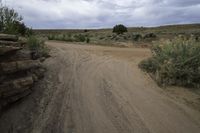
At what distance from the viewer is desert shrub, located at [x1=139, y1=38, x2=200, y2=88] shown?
1110 cm

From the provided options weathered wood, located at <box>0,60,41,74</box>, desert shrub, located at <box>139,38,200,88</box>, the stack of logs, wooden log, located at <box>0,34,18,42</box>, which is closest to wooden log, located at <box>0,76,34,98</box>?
the stack of logs

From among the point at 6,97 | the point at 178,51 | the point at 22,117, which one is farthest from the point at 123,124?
the point at 178,51

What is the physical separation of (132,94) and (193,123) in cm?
232

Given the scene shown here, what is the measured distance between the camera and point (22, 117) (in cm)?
793

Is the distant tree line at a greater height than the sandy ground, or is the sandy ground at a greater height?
the distant tree line

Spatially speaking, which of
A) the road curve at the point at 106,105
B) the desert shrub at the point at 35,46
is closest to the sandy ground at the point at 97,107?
the road curve at the point at 106,105

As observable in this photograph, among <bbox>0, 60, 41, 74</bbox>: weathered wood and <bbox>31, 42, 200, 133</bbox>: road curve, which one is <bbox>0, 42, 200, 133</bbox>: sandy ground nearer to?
<bbox>31, 42, 200, 133</bbox>: road curve

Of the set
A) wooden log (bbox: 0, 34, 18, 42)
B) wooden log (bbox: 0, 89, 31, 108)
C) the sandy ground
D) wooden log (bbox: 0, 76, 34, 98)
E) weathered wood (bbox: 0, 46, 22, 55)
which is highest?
wooden log (bbox: 0, 34, 18, 42)

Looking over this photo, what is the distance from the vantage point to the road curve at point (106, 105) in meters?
7.60

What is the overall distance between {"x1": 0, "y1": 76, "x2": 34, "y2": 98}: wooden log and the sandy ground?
0.35m

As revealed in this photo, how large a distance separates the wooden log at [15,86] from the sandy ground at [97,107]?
1.13 feet

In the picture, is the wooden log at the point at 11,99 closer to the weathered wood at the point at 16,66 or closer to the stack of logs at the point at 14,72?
the stack of logs at the point at 14,72

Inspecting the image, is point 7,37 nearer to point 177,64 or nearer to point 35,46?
point 35,46

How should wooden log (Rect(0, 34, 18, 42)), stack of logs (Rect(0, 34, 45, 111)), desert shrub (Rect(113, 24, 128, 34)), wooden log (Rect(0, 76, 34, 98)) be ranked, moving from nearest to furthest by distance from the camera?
wooden log (Rect(0, 76, 34, 98))
stack of logs (Rect(0, 34, 45, 111))
wooden log (Rect(0, 34, 18, 42))
desert shrub (Rect(113, 24, 128, 34))
